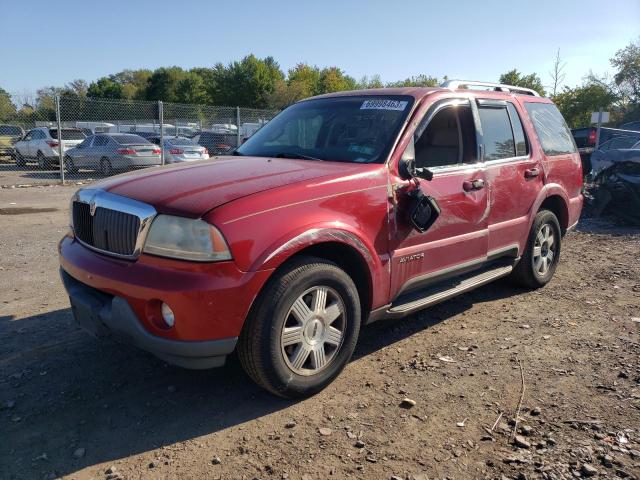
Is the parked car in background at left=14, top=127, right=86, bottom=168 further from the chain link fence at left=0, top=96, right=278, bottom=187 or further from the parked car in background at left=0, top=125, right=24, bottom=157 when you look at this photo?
the parked car in background at left=0, top=125, right=24, bottom=157

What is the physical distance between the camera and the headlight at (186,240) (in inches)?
109

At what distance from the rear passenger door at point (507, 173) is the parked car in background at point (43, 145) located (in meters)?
18.4

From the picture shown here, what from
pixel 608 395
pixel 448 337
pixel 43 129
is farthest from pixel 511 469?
pixel 43 129

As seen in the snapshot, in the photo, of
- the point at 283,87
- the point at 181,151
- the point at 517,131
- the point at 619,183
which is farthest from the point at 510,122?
the point at 283,87

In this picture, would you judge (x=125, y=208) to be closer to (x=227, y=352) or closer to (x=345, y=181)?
(x=227, y=352)

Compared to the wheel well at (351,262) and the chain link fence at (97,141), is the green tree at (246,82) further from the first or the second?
the wheel well at (351,262)

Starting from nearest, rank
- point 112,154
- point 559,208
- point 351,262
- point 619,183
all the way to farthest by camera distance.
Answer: point 351,262 < point 559,208 < point 619,183 < point 112,154

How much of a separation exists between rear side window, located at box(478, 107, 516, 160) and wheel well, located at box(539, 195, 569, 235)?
0.99 metres

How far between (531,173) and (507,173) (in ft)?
1.53

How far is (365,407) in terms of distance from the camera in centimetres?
320

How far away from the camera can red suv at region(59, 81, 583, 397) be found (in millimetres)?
2814

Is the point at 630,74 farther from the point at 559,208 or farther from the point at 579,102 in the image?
the point at 559,208

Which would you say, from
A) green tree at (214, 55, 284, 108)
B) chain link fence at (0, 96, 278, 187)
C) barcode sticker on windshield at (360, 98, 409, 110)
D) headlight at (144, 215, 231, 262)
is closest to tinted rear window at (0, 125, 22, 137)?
chain link fence at (0, 96, 278, 187)

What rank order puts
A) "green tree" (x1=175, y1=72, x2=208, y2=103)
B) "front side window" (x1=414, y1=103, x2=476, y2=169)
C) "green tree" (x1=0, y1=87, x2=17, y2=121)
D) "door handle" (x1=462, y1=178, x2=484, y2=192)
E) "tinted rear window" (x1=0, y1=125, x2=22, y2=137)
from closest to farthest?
"front side window" (x1=414, y1=103, x2=476, y2=169) → "door handle" (x1=462, y1=178, x2=484, y2=192) → "green tree" (x1=0, y1=87, x2=17, y2=121) → "tinted rear window" (x1=0, y1=125, x2=22, y2=137) → "green tree" (x1=175, y1=72, x2=208, y2=103)
